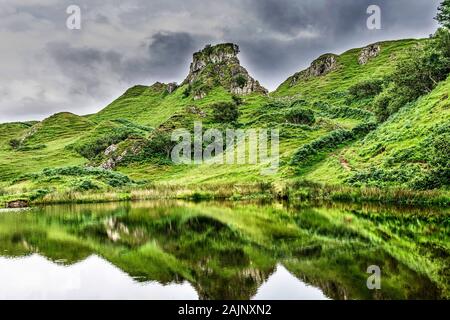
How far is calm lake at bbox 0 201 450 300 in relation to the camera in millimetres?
15953

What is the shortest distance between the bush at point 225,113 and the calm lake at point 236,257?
4466 inches

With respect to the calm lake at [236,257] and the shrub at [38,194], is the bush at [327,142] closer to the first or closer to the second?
the calm lake at [236,257]

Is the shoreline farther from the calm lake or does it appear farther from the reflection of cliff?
the reflection of cliff

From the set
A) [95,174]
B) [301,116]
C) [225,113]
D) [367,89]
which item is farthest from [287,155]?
[367,89]

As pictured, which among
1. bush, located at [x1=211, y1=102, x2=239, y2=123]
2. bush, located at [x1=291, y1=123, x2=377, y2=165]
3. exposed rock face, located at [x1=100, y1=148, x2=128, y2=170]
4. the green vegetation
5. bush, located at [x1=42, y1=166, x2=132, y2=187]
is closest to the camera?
the green vegetation

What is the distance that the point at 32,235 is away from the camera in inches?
1266

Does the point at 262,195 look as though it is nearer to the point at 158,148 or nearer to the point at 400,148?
the point at 400,148

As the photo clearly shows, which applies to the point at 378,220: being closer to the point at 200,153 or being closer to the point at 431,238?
the point at 431,238

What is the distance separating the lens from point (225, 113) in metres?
151

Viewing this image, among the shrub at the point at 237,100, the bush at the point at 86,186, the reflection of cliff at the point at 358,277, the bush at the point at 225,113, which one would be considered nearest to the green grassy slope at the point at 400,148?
the reflection of cliff at the point at 358,277

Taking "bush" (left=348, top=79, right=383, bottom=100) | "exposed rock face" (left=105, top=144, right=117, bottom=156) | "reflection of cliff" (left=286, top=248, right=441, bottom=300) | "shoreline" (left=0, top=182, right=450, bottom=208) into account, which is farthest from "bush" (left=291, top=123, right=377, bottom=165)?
"bush" (left=348, top=79, right=383, bottom=100)

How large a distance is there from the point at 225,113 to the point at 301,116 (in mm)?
34912

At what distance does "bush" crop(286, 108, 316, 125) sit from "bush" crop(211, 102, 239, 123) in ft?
90.9

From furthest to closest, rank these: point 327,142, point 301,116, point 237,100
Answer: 1. point 237,100
2. point 301,116
3. point 327,142
